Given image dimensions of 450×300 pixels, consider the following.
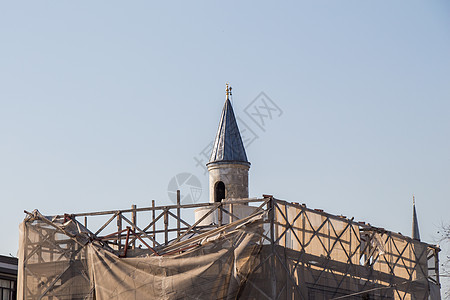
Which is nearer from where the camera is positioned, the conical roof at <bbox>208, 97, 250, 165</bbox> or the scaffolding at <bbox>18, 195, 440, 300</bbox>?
the scaffolding at <bbox>18, 195, 440, 300</bbox>

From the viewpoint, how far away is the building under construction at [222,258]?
27875 mm

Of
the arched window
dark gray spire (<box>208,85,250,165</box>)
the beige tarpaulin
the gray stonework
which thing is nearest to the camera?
the beige tarpaulin

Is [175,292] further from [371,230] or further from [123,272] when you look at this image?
[371,230]

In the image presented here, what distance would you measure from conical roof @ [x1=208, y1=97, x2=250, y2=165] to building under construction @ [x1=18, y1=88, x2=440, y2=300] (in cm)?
1336

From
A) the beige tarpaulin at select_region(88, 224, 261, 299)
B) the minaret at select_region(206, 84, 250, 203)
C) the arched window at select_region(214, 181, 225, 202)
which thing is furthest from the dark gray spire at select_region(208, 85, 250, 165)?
the beige tarpaulin at select_region(88, 224, 261, 299)

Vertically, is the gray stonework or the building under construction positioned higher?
the gray stonework

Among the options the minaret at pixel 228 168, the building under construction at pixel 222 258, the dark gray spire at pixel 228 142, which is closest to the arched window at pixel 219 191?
the minaret at pixel 228 168

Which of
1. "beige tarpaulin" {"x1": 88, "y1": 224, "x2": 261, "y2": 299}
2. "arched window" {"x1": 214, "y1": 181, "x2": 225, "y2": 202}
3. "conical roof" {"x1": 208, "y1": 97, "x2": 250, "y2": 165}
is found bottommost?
"beige tarpaulin" {"x1": 88, "y1": 224, "x2": 261, "y2": 299}

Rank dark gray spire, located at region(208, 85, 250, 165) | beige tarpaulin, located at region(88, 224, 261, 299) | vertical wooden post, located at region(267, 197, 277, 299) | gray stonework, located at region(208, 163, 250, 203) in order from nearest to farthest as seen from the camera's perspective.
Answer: beige tarpaulin, located at region(88, 224, 261, 299)
vertical wooden post, located at region(267, 197, 277, 299)
gray stonework, located at region(208, 163, 250, 203)
dark gray spire, located at region(208, 85, 250, 165)

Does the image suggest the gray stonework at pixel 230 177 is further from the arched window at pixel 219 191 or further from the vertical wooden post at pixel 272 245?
Answer: the vertical wooden post at pixel 272 245

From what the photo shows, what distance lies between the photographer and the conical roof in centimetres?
4659

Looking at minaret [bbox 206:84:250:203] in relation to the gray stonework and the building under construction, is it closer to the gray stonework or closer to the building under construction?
the gray stonework

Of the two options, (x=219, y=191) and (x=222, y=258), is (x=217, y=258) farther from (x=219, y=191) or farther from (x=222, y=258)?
(x=219, y=191)

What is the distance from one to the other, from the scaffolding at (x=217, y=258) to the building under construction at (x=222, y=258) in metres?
0.03
